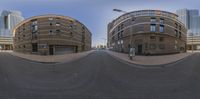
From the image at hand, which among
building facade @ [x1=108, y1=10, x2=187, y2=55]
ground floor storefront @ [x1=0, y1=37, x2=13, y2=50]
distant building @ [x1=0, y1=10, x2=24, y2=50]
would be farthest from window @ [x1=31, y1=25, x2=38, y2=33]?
building facade @ [x1=108, y1=10, x2=187, y2=55]

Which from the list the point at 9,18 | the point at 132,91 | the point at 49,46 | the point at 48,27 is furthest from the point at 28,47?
the point at 132,91

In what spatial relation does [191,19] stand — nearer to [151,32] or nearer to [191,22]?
[191,22]

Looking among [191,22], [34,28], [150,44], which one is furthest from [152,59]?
[191,22]

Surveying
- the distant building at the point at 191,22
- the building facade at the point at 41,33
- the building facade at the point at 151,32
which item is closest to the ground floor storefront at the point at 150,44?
the building facade at the point at 151,32

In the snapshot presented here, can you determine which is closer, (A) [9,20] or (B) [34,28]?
(B) [34,28]

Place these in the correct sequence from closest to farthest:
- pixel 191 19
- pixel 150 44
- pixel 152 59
Result: pixel 152 59 → pixel 150 44 → pixel 191 19

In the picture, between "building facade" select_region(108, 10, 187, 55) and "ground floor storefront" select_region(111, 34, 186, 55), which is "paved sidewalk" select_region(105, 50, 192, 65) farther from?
"ground floor storefront" select_region(111, 34, 186, 55)

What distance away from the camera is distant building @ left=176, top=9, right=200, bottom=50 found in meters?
53.4

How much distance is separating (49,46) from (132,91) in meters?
11.8

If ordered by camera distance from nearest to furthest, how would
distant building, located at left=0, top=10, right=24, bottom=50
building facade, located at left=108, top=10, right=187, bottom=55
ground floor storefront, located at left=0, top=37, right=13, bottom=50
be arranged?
distant building, located at left=0, top=10, right=24, bottom=50, ground floor storefront, located at left=0, top=37, right=13, bottom=50, building facade, located at left=108, top=10, right=187, bottom=55

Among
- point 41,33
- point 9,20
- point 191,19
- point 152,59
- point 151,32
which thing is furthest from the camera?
point 191,19

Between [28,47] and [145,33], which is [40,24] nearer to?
[28,47]

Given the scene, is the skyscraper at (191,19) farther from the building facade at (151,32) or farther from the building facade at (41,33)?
the building facade at (41,33)

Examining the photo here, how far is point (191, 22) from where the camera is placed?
197 feet
